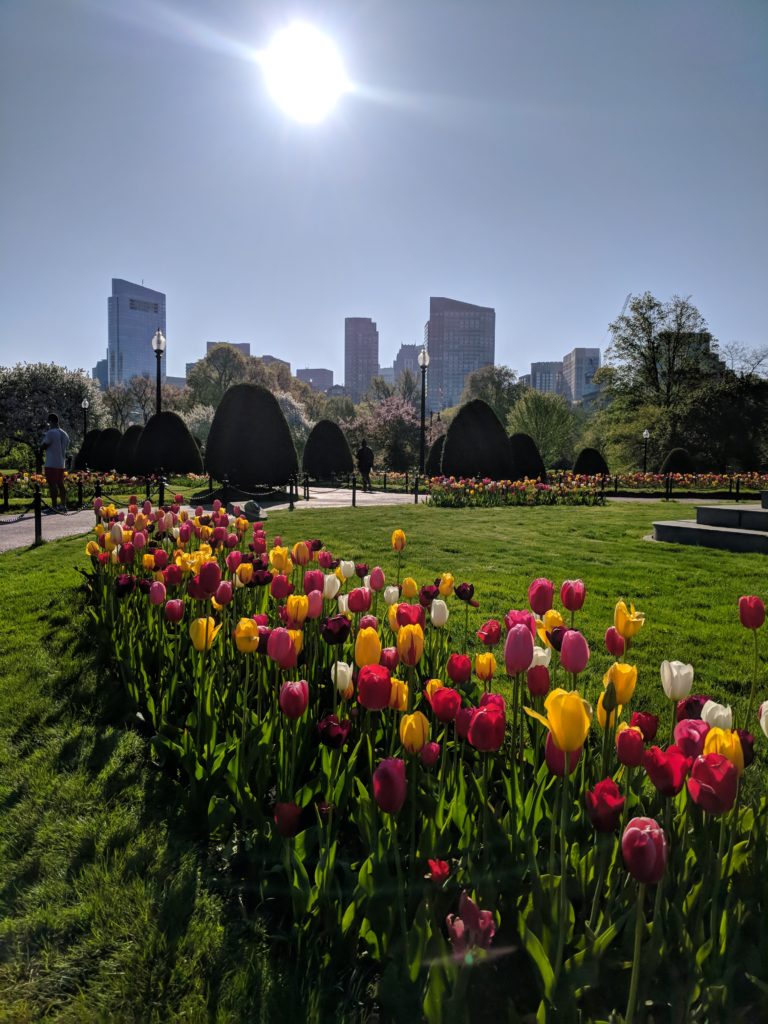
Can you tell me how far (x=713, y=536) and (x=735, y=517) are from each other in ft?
2.56

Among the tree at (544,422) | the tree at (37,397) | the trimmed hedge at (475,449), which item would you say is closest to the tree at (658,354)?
the tree at (544,422)

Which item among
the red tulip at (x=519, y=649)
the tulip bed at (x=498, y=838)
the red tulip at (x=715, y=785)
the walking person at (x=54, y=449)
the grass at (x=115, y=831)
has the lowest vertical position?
the grass at (x=115, y=831)

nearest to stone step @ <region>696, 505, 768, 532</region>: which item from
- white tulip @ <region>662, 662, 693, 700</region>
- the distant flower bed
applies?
the distant flower bed

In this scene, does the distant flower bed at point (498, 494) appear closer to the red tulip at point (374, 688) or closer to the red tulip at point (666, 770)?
the red tulip at point (374, 688)

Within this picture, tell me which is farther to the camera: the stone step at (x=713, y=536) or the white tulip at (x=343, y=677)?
→ the stone step at (x=713, y=536)

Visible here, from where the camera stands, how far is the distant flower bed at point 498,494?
54.2 feet

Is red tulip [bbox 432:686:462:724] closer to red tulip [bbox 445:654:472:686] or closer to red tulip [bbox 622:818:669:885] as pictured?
red tulip [bbox 445:654:472:686]

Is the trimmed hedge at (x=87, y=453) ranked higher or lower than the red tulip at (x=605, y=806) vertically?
higher

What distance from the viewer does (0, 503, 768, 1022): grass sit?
1.69 meters

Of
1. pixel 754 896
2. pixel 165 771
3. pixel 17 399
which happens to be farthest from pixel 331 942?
pixel 17 399

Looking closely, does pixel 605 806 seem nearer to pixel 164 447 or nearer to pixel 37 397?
pixel 164 447

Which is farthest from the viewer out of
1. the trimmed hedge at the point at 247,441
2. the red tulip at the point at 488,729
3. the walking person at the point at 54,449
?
the trimmed hedge at the point at 247,441

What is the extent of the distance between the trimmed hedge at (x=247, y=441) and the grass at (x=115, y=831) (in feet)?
46.6

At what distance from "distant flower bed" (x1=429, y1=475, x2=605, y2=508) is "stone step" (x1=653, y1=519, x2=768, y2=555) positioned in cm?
649
